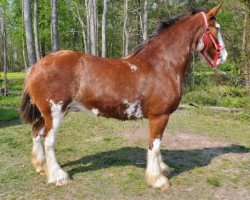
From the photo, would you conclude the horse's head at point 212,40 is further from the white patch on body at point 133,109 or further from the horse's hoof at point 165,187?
the horse's hoof at point 165,187

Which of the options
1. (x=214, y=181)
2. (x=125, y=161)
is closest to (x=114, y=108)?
(x=125, y=161)

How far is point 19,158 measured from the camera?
7.04 meters

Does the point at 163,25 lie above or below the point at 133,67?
above

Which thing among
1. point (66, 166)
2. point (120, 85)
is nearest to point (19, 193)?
point (66, 166)

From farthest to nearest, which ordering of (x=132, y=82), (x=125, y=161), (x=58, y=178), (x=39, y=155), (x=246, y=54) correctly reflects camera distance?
(x=246, y=54) < (x=125, y=161) < (x=39, y=155) < (x=58, y=178) < (x=132, y=82)

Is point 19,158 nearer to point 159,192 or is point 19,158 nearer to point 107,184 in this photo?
point 107,184

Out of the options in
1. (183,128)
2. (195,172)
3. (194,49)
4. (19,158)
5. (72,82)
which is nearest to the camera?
(72,82)

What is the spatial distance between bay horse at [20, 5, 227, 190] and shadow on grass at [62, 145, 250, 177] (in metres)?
0.83

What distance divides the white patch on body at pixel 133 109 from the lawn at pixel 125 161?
1058 millimetres

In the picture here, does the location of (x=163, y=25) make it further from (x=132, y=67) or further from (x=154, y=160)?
(x=154, y=160)

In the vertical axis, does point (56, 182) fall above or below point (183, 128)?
above

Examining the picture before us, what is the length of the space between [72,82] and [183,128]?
16.7ft

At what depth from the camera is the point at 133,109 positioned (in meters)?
5.58

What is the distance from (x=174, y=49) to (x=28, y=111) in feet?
8.32
